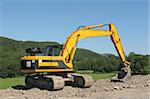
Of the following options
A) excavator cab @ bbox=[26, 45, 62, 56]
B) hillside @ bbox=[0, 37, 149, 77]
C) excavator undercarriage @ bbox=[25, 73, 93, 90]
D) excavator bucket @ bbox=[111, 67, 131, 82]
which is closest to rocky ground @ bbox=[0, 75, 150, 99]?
excavator bucket @ bbox=[111, 67, 131, 82]

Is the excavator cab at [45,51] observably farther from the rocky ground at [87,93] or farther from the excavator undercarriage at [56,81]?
the rocky ground at [87,93]

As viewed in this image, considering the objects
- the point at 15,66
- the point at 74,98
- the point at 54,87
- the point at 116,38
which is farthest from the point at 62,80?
the point at 15,66

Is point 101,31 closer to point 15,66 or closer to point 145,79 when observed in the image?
point 145,79

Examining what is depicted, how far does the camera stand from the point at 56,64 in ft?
59.4

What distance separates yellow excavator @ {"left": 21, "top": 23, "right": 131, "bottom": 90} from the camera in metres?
17.5

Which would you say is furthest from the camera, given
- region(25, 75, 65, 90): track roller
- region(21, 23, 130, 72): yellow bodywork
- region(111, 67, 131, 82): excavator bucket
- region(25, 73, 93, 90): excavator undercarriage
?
region(111, 67, 131, 82): excavator bucket

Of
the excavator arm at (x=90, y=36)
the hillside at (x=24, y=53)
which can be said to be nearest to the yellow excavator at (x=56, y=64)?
the excavator arm at (x=90, y=36)

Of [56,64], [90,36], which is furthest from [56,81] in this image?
[90,36]

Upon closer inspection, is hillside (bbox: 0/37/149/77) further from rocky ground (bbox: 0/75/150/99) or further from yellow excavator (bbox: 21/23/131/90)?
yellow excavator (bbox: 21/23/131/90)

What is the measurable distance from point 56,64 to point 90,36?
133 inches

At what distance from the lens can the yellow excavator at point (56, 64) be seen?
1747 cm

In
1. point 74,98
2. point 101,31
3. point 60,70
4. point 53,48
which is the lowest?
point 74,98

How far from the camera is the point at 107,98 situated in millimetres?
13289

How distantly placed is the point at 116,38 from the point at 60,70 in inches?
204
